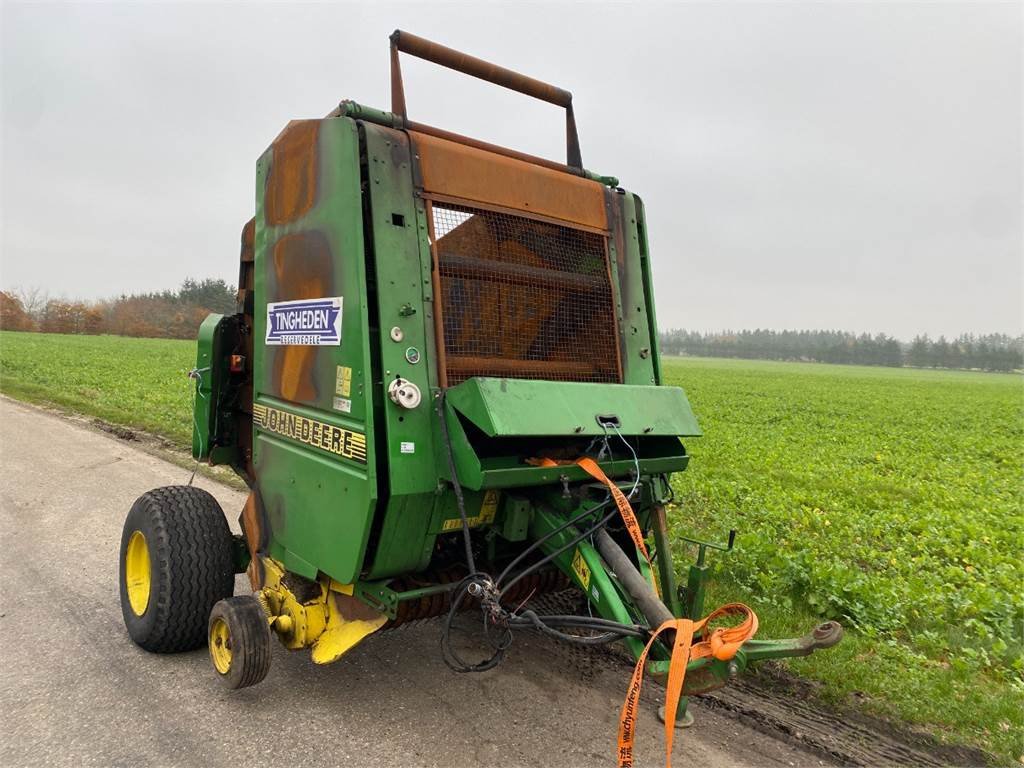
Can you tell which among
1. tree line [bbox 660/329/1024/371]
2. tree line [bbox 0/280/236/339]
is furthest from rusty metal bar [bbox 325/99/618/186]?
tree line [bbox 660/329/1024/371]

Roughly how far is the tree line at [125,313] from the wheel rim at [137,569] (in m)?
60.9

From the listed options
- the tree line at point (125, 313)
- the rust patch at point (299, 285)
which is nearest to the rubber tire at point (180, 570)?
the rust patch at point (299, 285)

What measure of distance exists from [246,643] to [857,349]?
391 ft

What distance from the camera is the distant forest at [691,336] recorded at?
6181cm

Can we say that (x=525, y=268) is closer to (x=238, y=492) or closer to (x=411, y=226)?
(x=411, y=226)

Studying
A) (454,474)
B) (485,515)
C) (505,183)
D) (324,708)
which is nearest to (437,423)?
(454,474)

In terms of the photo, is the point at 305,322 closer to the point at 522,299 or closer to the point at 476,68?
the point at 522,299

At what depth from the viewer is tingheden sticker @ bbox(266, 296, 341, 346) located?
2.96 m

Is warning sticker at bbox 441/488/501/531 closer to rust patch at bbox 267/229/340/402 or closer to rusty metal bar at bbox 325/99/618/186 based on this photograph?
rust patch at bbox 267/229/340/402

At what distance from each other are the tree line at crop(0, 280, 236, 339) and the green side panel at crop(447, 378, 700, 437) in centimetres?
6258

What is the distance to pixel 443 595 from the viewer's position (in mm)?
3191

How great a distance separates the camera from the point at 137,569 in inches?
150

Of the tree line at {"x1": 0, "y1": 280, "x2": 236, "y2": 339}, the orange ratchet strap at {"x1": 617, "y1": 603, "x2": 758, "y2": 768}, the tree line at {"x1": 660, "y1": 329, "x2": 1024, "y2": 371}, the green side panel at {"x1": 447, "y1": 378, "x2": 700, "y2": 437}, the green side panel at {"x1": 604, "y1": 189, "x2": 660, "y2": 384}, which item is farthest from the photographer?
the tree line at {"x1": 660, "y1": 329, "x2": 1024, "y2": 371}

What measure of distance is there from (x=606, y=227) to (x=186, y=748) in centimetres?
314
